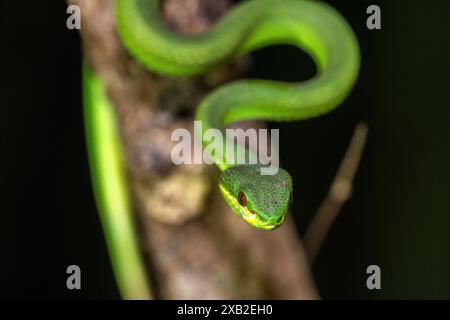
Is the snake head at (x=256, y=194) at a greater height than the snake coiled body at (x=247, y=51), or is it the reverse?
the snake coiled body at (x=247, y=51)

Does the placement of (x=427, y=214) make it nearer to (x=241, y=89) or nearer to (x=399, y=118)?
(x=399, y=118)

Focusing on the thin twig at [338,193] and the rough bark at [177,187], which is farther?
the thin twig at [338,193]

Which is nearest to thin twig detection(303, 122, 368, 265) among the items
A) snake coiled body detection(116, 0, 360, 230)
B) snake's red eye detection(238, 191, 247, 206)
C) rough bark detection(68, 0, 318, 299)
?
snake coiled body detection(116, 0, 360, 230)

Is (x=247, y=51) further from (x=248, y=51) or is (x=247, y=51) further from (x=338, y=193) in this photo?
(x=338, y=193)

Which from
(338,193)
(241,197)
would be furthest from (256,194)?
(338,193)

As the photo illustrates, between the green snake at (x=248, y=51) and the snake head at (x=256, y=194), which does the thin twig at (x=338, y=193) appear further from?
the snake head at (x=256, y=194)

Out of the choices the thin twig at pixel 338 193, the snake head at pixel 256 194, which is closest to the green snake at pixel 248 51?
the snake head at pixel 256 194
